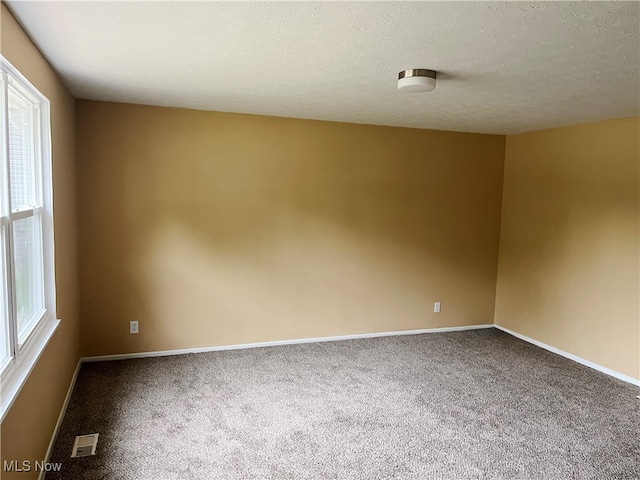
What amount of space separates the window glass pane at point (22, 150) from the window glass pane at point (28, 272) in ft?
0.40

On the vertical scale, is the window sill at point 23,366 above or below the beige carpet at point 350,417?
above

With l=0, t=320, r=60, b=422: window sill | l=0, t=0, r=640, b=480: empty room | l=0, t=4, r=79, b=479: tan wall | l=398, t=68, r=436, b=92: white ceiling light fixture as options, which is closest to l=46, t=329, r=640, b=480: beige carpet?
l=0, t=0, r=640, b=480: empty room

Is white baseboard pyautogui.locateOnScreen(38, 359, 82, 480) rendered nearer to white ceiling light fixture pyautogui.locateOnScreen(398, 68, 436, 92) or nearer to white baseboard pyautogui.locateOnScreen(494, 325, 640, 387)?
white ceiling light fixture pyautogui.locateOnScreen(398, 68, 436, 92)

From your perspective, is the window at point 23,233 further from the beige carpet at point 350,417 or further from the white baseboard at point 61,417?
the beige carpet at point 350,417

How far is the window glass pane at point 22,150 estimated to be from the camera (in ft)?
6.86

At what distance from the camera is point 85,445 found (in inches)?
97.0

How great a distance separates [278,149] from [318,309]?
1.62m

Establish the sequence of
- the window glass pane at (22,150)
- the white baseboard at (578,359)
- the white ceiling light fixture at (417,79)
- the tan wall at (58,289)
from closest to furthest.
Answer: the tan wall at (58,289) → the window glass pane at (22,150) → the white ceiling light fixture at (417,79) → the white baseboard at (578,359)

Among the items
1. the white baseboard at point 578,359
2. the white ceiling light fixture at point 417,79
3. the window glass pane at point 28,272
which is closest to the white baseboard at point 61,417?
the window glass pane at point 28,272

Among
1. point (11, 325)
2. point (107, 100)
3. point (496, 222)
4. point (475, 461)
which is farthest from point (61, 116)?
point (496, 222)

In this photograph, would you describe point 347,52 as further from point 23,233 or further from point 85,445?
point 85,445

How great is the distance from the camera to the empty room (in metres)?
1.95

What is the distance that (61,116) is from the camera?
2.87 meters

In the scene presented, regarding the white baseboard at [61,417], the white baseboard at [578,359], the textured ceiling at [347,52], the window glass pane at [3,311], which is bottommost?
the white baseboard at [578,359]
